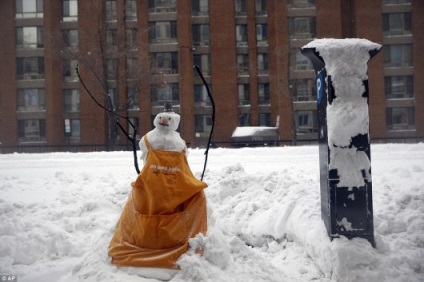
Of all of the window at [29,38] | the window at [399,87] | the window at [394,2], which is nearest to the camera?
the window at [394,2]

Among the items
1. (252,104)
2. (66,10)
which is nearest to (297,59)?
(252,104)

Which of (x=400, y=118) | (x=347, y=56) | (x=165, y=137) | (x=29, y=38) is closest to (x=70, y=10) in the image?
(x=29, y=38)

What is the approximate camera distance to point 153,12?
35125 mm

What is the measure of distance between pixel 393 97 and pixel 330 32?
763 centimetres

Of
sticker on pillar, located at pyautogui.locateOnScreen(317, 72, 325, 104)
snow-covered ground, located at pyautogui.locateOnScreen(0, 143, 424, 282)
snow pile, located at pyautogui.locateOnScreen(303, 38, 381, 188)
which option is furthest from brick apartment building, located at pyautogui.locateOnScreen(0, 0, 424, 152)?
snow pile, located at pyautogui.locateOnScreen(303, 38, 381, 188)

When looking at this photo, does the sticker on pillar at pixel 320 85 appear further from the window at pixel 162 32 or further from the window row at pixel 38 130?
the window row at pixel 38 130

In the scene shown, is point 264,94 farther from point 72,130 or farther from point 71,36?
point 71,36

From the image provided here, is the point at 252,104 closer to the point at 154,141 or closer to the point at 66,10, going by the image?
the point at 66,10

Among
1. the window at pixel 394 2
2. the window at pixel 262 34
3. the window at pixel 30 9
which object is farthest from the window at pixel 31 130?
the window at pixel 394 2

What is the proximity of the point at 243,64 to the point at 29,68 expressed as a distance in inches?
727

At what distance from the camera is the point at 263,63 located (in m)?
36.2

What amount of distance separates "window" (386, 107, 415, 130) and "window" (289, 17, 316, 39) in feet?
30.0

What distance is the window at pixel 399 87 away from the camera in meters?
34.1

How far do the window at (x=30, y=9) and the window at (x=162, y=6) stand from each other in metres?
9.37
